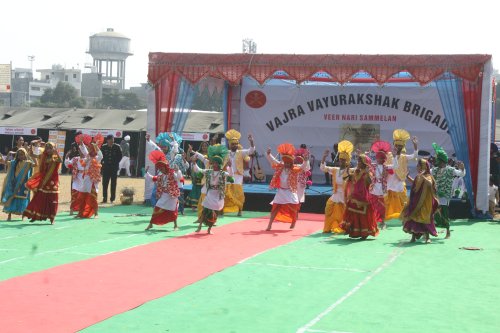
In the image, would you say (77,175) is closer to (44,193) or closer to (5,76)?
(44,193)

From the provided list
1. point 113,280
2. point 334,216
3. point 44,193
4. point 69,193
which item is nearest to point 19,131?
point 69,193

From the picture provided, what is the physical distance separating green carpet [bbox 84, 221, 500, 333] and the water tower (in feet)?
425

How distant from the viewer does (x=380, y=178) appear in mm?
16094

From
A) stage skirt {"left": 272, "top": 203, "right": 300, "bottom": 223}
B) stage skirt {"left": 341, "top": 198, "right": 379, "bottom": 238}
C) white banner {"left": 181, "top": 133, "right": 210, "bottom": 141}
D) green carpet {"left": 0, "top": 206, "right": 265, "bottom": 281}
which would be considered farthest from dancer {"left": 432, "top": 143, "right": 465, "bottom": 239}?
white banner {"left": 181, "top": 133, "right": 210, "bottom": 141}

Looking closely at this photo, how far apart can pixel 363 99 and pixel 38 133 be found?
67.2ft

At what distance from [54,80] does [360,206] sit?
143m

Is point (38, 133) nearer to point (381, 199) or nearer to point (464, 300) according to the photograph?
point (381, 199)

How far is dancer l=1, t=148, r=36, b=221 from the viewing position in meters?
16.2

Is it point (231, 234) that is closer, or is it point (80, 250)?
point (80, 250)

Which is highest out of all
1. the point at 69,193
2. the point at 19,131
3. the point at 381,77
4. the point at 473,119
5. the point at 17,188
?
the point at 381,77

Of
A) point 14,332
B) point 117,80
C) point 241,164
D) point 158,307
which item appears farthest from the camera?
point 117,80

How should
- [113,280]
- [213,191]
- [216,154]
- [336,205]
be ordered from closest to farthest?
[113,280]
[213,191]
[216,154]
[336,205]

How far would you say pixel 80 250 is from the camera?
40.1 ft

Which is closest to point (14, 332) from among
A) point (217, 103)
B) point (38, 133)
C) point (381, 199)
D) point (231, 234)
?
point (231, 234)
